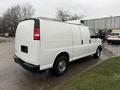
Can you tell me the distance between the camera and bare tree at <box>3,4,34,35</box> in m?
61.6

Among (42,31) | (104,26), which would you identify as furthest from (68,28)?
(104,26)

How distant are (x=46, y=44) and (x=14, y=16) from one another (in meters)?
65.7

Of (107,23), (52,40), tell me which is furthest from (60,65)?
(107,23)

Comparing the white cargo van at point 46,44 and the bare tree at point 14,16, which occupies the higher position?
the bare tree at point 14,16

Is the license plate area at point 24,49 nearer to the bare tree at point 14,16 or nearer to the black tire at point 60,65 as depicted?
the black tire at point 60,65

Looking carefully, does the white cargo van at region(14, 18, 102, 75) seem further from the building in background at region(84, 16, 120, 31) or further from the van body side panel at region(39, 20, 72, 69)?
the building in background at region(84, 16, 120, 31)

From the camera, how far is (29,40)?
359cm

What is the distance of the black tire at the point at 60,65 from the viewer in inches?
162

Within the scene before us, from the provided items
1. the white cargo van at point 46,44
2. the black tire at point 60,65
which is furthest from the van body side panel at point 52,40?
the black tire at point 60,65

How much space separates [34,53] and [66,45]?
145 centimetres

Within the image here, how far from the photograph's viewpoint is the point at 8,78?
13.5 ft

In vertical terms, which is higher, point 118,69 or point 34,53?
point 34,53

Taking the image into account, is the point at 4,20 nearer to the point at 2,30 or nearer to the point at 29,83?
the point at 2,30

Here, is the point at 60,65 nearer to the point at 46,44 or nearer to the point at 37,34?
the point at 46,44
